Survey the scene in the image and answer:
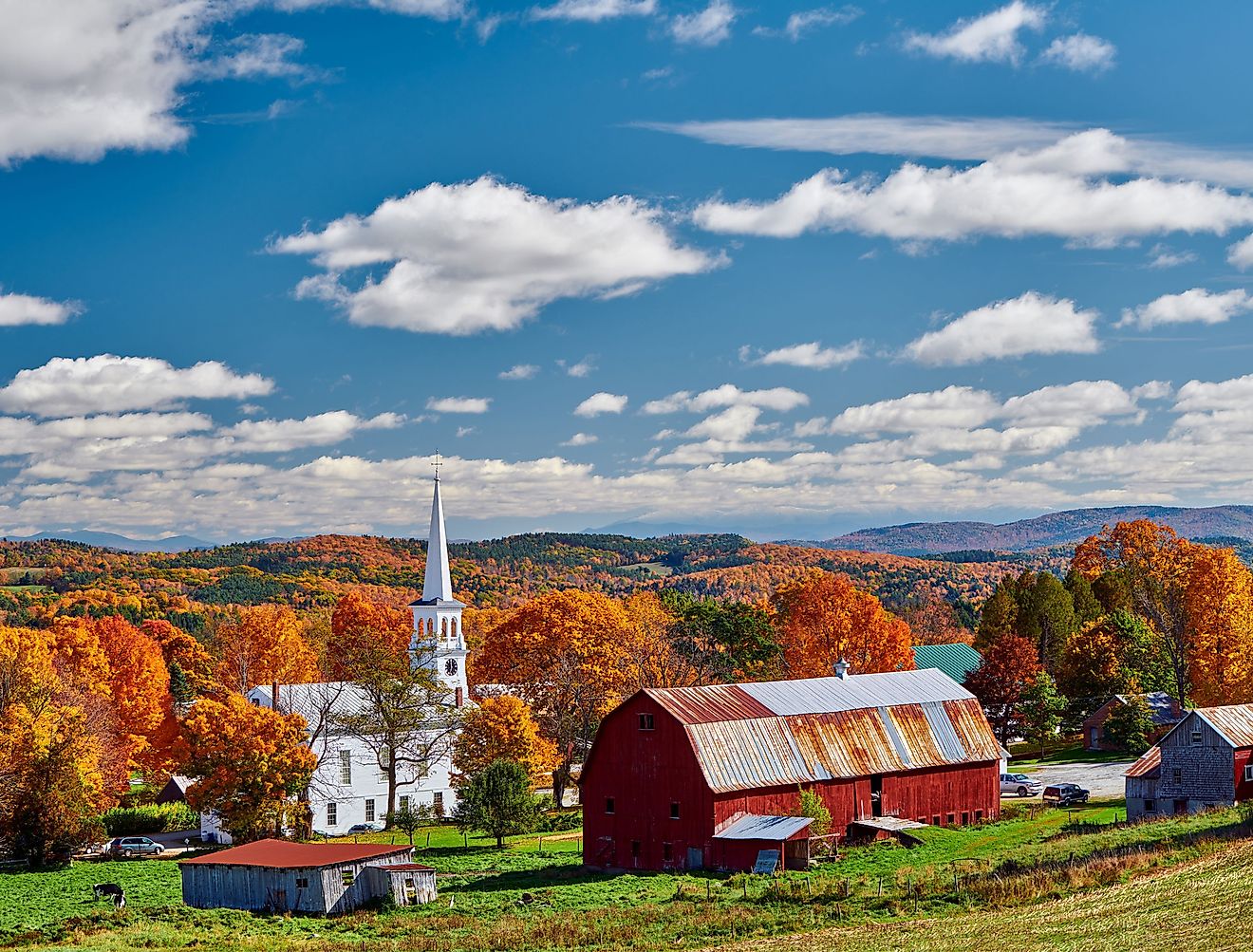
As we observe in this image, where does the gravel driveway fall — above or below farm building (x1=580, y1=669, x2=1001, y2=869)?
below

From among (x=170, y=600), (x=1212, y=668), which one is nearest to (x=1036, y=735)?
(x=1212, y=668)

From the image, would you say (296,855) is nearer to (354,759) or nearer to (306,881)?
(306,881)

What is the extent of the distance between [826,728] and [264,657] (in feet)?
160

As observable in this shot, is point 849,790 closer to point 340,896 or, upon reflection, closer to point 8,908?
point 340,896

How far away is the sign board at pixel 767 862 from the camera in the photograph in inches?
1801

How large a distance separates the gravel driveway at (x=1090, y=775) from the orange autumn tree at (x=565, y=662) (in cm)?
2283

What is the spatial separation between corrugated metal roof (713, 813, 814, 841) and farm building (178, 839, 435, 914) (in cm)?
1111

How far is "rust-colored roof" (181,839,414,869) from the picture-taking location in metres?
42.8

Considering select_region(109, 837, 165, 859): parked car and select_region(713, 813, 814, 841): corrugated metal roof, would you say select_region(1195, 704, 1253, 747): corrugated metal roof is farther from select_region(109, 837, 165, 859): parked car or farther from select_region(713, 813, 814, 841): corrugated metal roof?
select_region(109, 837, 165, 859): parked car

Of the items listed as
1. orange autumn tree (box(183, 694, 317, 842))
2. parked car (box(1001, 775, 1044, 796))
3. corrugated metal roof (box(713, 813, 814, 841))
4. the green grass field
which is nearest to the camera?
the green grass field

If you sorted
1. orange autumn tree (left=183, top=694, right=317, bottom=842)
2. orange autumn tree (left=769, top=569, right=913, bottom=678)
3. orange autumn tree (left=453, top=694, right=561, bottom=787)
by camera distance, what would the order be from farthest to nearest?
orange autumn tree (left=769, top=569, right=913, bottom=678) < orange autumn tree (left=453, top=694, right=561, bottom=787) < orange autumn tree (left=183, top=694, right=317, bottom=842)

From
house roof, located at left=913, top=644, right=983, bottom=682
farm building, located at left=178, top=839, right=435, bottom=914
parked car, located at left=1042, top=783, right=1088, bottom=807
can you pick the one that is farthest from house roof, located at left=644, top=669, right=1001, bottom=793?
house roof, located at left=913, top=644, right=983, bottom=682

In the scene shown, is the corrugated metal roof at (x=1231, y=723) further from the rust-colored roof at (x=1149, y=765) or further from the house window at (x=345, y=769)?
the house window at (x=345, y=769)

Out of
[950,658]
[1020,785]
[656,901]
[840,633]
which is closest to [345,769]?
[840,633]
